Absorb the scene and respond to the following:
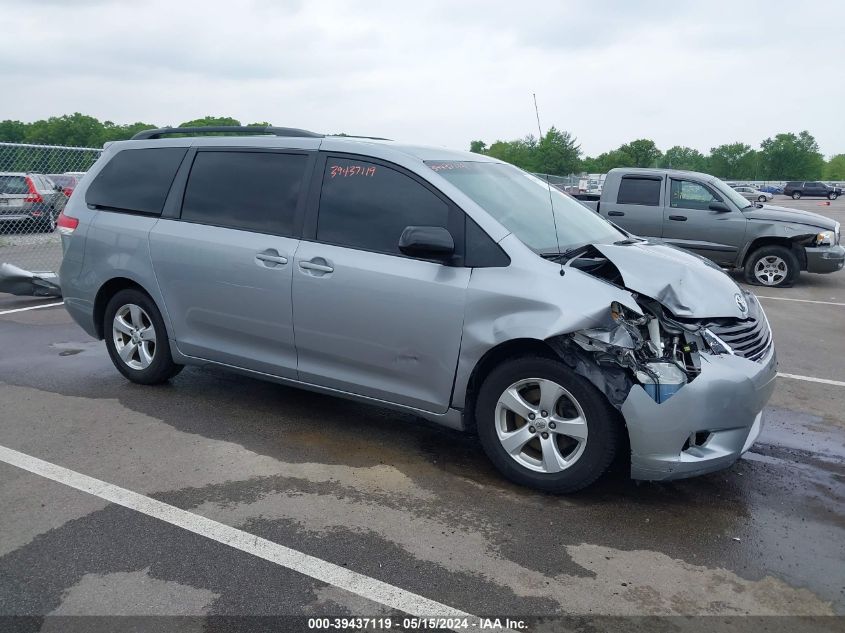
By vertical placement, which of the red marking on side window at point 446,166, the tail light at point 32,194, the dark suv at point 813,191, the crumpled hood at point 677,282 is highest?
the red marking on side window at point 446,166

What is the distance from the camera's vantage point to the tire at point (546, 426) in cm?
366

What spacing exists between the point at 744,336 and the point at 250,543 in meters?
2.72

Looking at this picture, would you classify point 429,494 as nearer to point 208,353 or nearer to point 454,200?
point 454,200

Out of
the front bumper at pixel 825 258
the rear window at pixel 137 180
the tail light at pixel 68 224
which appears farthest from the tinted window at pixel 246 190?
the front bumper at pixel 825 258

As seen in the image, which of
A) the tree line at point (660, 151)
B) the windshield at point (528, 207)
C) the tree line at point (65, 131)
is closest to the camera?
the windshield at point (528, 207)

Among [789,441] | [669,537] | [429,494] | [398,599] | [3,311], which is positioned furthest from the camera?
[3,311]

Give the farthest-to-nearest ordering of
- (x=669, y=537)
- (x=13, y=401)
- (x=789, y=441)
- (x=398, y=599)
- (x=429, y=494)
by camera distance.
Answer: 1. (x=13, y=401)
2. (x=789, y=441)
3. (x=429, y=494)
4. (x=669, y=537)
5. (x=398, y=599)

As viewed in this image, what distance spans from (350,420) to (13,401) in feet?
8.19

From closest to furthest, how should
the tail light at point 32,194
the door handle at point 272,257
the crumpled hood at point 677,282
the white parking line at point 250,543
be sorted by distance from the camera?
the white parking line at point 250,543, the crumpled hood at point 677,282, the door handle at point 272,257, the tail light at point 32,194

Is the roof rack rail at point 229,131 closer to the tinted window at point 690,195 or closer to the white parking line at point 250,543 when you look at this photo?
the white parking line at point 250,543

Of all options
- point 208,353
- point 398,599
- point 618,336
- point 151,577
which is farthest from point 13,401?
point 618,336

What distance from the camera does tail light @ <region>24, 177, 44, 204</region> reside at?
36.4ft

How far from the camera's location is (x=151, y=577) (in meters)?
3.05

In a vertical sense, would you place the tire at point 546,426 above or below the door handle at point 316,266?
below
